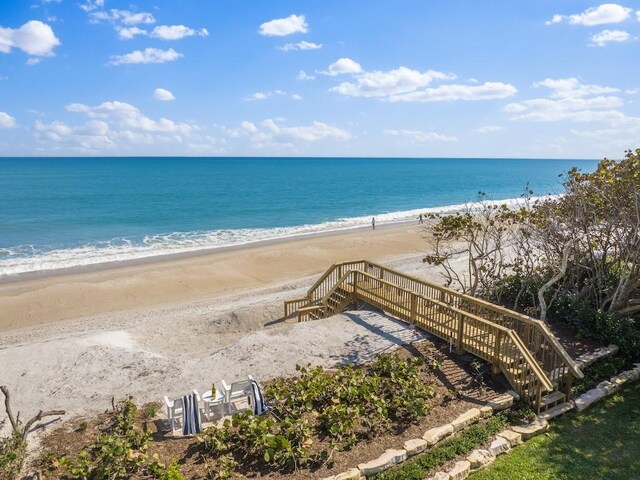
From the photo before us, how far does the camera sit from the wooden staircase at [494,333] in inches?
337

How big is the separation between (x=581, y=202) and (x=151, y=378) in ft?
36.5

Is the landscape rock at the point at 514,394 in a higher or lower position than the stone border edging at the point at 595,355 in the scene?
lower

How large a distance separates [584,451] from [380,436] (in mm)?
3268

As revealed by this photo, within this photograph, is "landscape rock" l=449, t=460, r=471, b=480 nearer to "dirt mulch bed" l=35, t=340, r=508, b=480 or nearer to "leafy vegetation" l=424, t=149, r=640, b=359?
"dirt mulch bed" l=35, t=340, r=508, b=480

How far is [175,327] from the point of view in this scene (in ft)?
51.5

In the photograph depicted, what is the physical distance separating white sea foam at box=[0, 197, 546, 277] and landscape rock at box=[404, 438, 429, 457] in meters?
24.4

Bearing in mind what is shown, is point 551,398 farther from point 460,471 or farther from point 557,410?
point 460,471

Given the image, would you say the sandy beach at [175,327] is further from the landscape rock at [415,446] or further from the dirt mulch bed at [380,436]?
the landscape rock at [415,446]

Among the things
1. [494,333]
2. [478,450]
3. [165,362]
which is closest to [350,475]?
[478,450]

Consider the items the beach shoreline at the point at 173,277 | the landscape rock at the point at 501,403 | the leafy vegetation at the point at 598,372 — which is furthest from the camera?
the beach shoreline at the point at 173,277

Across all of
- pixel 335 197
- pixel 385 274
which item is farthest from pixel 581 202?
pixel 335 197

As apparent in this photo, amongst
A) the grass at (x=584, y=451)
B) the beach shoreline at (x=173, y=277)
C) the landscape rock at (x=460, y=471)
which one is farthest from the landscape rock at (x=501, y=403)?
the beach shoreline at (x=173, y=277)

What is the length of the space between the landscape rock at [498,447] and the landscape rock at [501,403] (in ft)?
2.70

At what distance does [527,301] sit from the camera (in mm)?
13055
